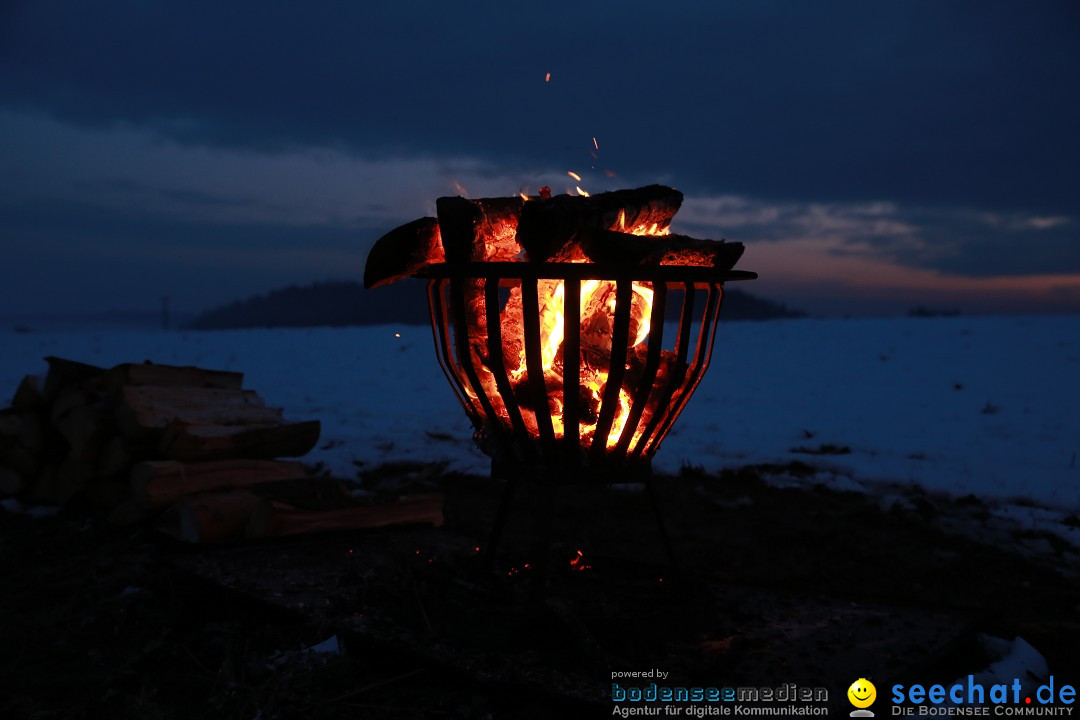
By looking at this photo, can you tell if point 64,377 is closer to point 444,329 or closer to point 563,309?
point 444,329

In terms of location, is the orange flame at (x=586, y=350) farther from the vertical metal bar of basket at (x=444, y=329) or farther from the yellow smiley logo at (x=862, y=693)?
the yellow smiley logo at (x=862, y=693)

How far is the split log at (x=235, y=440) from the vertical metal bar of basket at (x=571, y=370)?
252 centimetres

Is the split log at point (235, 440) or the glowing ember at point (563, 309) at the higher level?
the glowing ember at point (563, 309)

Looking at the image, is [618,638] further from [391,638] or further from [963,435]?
[963,435]

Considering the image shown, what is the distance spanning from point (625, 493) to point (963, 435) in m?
3.44

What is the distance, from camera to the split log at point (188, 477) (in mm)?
4074

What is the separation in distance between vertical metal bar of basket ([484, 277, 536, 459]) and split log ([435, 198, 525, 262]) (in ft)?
0.46

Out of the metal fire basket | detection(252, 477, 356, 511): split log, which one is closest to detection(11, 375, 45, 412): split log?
detection(252, 477, 356, 511): split log

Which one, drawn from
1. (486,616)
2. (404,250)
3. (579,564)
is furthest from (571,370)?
(579,564)

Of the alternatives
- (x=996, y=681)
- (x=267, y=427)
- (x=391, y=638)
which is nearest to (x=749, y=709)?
(x=996, y=681)

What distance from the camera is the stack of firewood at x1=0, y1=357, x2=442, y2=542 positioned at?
12.7 ft

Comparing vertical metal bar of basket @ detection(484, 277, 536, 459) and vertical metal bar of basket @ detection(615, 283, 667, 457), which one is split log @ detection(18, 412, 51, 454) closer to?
vertical metal bar of basket @ detection(484, 277, 536, 459)

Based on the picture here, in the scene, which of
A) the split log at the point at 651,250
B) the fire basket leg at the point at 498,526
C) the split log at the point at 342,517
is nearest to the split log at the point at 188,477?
the split log at the point at 342,517

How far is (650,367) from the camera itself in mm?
2592
